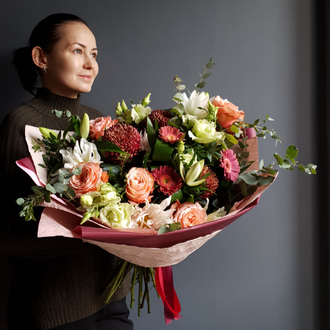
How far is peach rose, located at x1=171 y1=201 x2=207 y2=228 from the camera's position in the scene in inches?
24.7

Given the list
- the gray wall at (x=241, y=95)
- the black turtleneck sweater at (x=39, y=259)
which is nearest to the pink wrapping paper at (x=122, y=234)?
the black turtleneck sweater at (x=39, y=259)

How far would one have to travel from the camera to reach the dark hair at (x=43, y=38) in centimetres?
94

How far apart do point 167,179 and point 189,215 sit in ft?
0.30

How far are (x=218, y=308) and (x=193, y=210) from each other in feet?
3.36

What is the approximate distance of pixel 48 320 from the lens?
0.84m

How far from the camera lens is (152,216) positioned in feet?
2.05

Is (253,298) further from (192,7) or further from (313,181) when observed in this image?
(192,7)

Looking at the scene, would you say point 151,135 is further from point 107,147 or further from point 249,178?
point 249,178

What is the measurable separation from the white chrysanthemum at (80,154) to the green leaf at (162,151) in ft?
0.41

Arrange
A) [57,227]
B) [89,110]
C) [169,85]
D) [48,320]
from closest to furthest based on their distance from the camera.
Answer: [57,227]
[48,320]
[89,110]
[169,85]

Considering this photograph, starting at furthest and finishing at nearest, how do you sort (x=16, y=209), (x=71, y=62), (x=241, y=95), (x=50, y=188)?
(x=241, y=95) → (x=71, y=62) → (x=16, y=209) → (x=50, y=188)

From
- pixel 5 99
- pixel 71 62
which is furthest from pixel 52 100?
pixel 5 99

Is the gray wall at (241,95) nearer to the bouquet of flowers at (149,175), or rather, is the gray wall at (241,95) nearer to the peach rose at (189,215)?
the bouquet of flowers at (149,175)

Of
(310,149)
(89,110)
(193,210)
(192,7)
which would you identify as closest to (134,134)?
(193,210)
